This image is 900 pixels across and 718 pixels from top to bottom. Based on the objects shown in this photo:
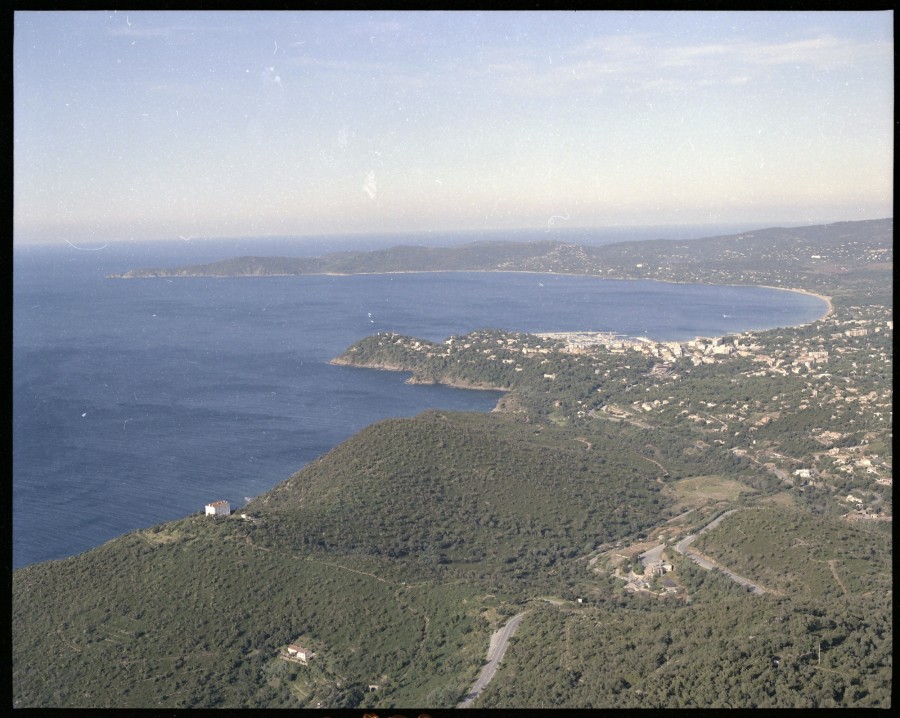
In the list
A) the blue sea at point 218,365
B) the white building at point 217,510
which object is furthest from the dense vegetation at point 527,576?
Result: the blue sea at point 218,365

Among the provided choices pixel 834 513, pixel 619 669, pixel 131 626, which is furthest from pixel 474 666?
pixel 834 513

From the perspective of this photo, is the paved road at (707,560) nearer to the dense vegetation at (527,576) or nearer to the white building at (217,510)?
the dense vegetation at (527,576)

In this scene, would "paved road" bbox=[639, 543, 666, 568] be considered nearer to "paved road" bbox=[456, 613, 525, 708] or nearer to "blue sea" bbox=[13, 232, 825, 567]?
"paved road" bbox=[456, 613, 525, 708]

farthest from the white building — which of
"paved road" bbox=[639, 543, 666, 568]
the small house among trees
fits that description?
"paved road" bbox=[639, 543, 666, 568]

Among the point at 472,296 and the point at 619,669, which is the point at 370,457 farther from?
the point at 472,296

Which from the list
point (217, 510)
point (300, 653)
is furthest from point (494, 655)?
point (217, 510)

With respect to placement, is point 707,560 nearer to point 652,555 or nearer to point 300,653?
point 652,555
